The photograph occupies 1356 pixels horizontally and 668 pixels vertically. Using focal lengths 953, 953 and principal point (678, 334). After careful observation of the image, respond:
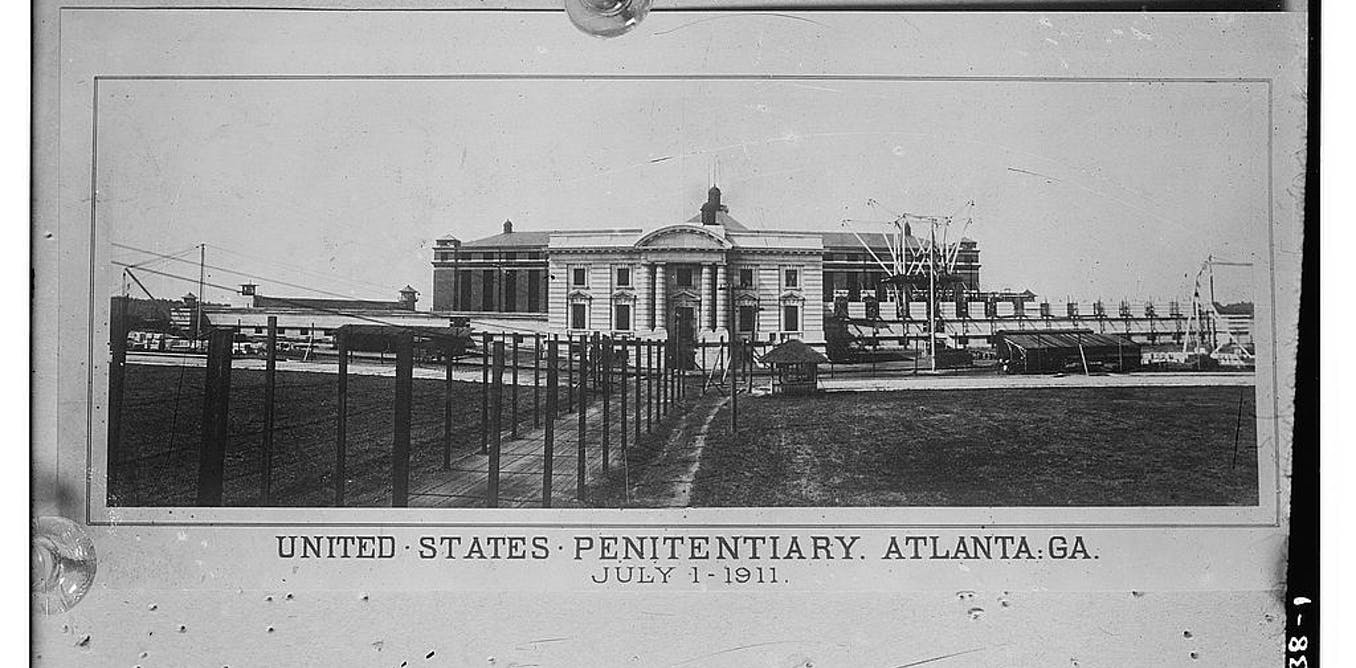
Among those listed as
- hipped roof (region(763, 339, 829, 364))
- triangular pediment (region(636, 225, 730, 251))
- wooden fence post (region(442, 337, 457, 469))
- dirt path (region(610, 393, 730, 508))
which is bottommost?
dirt path (region(610, 393, 730, 508))

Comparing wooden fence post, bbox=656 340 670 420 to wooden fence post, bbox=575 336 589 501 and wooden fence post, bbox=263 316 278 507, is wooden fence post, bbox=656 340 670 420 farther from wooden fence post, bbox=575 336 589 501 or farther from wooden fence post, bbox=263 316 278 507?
wooden fence post, bbox=263 316 278 507

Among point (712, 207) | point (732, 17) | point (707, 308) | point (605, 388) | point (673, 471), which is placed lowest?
point (673, 471)

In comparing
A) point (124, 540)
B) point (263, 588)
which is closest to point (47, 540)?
point (124, 540)

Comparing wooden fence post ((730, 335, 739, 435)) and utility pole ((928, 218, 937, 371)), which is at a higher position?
utility pole ((928, 218, 937, 371))

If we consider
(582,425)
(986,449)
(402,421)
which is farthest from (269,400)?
(986,449)

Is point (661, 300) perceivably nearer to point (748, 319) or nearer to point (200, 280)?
point (748, 319)

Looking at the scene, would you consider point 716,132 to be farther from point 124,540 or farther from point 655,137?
point 124,540

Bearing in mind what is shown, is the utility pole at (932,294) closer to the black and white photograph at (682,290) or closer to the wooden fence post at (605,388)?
the black and white photograph at (682,290)

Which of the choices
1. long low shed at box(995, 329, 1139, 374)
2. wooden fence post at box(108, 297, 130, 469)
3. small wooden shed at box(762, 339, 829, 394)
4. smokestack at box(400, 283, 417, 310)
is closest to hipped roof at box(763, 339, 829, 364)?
small wooden shed at box(762, 339, 829, 394)

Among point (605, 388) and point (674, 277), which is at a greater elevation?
point (674, 277)
